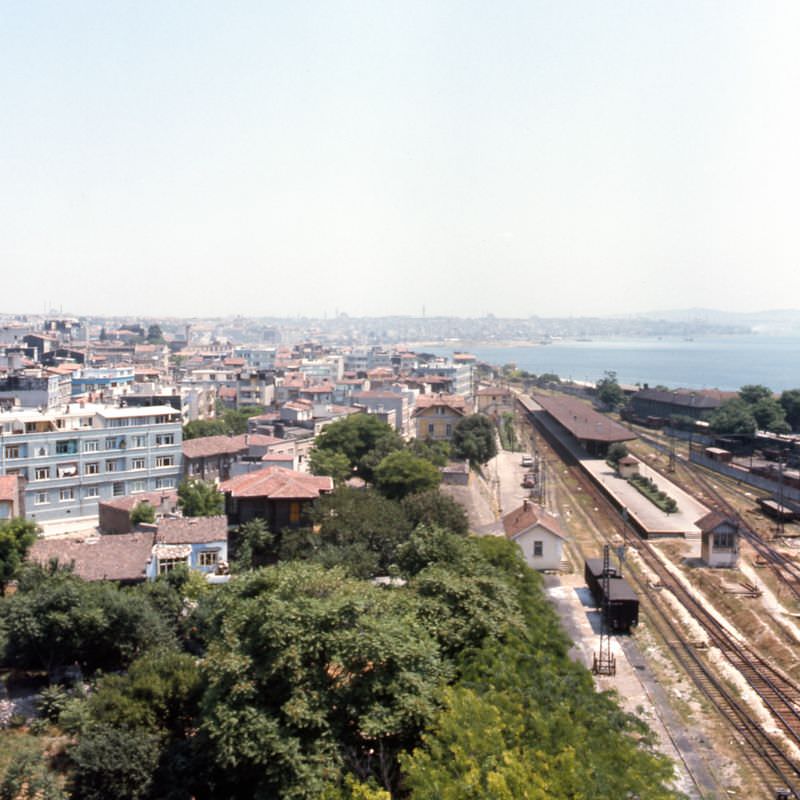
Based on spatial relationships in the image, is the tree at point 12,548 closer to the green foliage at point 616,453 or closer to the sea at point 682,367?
the green foliage at point 616,453

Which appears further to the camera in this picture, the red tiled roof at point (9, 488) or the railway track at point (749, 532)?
the red tiled roof at point (9, 488)

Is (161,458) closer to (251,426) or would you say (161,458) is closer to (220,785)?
(251,426)

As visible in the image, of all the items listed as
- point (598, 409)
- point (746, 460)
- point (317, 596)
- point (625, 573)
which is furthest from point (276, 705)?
point (598, 409)

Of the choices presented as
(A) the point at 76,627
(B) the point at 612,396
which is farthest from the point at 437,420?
(A) the point at 76,627

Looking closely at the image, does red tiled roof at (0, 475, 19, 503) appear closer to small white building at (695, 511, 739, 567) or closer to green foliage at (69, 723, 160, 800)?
green foliage at (69, 723, 160, 800)

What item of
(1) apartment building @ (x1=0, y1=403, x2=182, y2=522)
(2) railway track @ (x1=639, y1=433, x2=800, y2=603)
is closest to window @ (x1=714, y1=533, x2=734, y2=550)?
(2) railway track @ (x1=639, y1=433, x2=800, y2=603)

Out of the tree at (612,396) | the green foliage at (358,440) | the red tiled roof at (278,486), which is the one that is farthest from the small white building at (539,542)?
the tree at (612,396)

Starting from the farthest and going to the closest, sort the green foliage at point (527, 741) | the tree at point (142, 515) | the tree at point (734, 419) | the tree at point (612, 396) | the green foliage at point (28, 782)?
the tree at point (612, 396) < the tree at point (734, 419) < the tree at point (142, 515) < the green foliage at point (28, 782) < the green foliage at point (527, 741)
